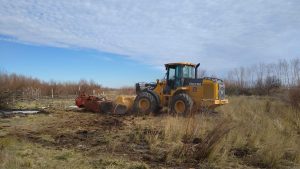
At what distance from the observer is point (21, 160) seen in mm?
8773

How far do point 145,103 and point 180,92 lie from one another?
1960mm

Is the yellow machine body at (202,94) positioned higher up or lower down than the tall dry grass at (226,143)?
higher up

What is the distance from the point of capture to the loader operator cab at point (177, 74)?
819 inches

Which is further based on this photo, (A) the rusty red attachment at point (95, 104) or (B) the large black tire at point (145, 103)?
(A) the rusty red attachment at point (95, 104)

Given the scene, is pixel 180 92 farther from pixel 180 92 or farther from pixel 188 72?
pixel 188 72

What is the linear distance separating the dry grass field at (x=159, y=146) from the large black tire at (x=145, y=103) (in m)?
5.47

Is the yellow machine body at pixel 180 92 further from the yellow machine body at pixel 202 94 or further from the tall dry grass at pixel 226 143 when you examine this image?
the tall dry grass at pixel 226 143

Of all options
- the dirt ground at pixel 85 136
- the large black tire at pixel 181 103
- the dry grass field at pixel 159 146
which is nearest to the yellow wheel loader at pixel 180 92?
the large black tire at pixel 181 103

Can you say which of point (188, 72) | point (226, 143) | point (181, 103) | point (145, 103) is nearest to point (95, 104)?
point (145, 103)

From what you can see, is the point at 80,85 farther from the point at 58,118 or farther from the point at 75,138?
the point at 75,138

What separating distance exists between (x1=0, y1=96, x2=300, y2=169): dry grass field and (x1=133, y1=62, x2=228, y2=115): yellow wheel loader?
5092 mm

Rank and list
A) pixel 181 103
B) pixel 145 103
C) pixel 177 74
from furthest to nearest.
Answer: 1. pixel 145 103
2. pixel 177 74
3. pixel 181 103

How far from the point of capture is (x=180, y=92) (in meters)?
20.5

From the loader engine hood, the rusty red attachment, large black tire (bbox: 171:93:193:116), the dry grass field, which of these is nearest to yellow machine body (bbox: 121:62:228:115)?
large black tire (bbox: 171:93:193:116)
